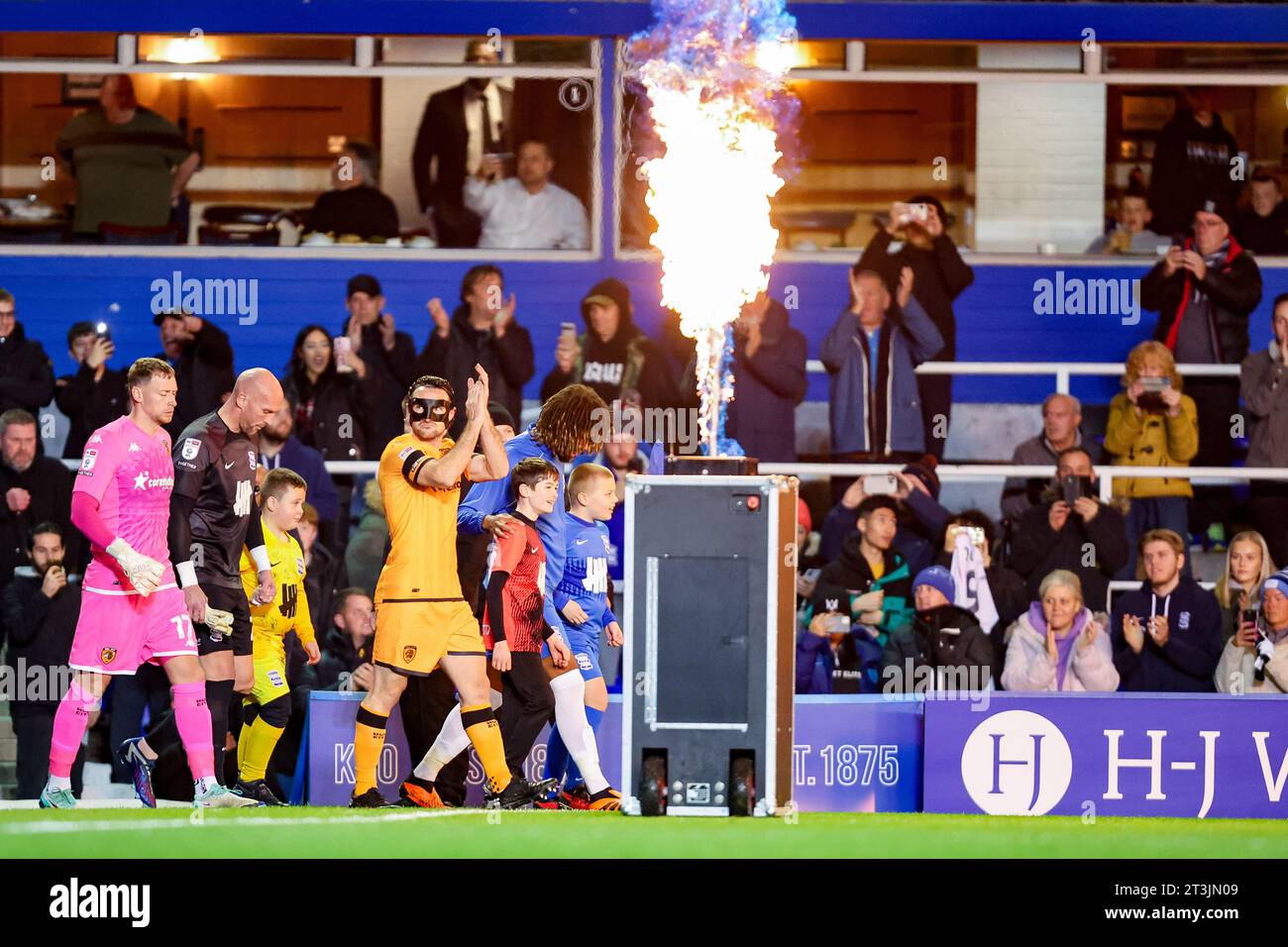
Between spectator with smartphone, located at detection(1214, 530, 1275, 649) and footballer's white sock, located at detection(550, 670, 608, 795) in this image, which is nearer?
footballer's white sock, located at detection(550, 670, 608, 795)

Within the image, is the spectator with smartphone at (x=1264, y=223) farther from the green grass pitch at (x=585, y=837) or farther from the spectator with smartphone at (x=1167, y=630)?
the green grass pitch at (x=585, y=837)

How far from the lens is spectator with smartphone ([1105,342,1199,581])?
1179 centimetres

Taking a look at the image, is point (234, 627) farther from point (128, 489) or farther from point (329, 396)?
point (329, 396)

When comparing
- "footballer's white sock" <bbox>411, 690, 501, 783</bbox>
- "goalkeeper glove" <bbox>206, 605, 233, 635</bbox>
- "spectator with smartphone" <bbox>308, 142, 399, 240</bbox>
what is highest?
"spectator with smartphone" <bbox>308, 142, 399, 240</bbox>

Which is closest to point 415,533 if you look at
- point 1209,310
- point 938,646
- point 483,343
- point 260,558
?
point 260,558

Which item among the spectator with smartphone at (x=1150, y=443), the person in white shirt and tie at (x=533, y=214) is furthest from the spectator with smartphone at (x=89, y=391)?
the spectator with smartphone at (x=1150, y=443)

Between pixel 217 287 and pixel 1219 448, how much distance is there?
6.46 metres

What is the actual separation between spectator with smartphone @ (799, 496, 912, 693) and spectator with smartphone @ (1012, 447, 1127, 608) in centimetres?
72

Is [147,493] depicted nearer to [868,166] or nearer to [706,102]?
[706,102]

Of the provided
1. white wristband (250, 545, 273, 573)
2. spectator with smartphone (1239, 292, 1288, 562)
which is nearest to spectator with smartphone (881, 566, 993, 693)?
spectator with smartphone (1239, 292, 1288, 562)

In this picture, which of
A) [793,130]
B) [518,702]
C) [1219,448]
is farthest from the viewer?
[793,130]

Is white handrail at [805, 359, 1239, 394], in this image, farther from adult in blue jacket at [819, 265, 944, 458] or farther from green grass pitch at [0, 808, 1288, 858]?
green grass pitch at [0, 808, 1288, 858]
